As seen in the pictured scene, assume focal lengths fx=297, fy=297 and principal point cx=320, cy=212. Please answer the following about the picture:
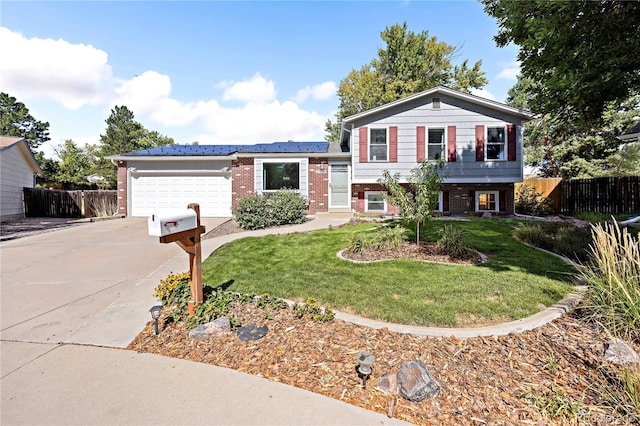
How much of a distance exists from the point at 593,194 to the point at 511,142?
4.29 meters

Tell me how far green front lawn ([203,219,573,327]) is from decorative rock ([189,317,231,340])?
42.4 inches

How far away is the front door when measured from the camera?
1483 cm

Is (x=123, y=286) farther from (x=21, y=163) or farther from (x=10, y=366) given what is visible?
(x=21, y=163)

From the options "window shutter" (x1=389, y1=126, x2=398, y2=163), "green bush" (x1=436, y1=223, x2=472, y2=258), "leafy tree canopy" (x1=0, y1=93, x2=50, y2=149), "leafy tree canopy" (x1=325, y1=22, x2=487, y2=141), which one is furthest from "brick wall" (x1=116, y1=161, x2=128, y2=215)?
"leafy tree canopy" (x1=0, y1=93, x2=50, y2=149)

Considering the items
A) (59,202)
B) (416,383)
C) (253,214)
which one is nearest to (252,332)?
(416,383)

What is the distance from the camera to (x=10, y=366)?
9.41 ft

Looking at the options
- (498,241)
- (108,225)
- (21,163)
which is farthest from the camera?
(21,163)

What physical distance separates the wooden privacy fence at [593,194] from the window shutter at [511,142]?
11.9 ft

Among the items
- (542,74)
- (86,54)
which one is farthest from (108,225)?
(542,74)

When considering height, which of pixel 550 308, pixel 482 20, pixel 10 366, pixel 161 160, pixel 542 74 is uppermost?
pixel 482 20

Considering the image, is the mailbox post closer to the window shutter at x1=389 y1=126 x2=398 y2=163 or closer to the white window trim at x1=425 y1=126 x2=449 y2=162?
the window shutter at x1=389 y1=126 x2=398 y2=163

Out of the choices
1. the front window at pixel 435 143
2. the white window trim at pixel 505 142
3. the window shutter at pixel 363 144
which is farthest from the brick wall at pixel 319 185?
the white window trim at pixel 505 142

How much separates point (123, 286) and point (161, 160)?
1174cm

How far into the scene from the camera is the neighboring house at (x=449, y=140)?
1352cm
